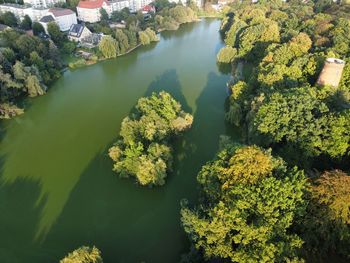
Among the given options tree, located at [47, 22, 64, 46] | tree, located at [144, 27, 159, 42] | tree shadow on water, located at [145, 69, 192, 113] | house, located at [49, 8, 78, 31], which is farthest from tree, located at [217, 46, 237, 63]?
house, located at [49, 8, 78, 31]

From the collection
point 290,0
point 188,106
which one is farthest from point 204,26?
point 188,106

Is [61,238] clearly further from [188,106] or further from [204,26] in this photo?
[204,26]

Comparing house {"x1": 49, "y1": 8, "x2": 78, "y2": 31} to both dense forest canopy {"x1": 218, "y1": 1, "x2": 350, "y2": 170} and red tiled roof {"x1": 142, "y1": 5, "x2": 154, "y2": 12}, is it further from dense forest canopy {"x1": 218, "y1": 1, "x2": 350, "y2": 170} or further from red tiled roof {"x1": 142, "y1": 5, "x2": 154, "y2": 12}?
dense forest canopy {"x1": 218, "y1": 1, "x2": 350, "y2": 170}

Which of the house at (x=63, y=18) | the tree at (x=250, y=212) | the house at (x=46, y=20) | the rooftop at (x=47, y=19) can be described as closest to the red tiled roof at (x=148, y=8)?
the house at (x=63, y=18)

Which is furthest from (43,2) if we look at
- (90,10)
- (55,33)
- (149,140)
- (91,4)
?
(149,140)

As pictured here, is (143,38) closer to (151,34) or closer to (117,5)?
(151,34)

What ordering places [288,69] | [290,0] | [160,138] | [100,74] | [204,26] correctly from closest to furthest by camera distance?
[160,138] < [288,69] < [100,74] < [204,26] < [290,0]
